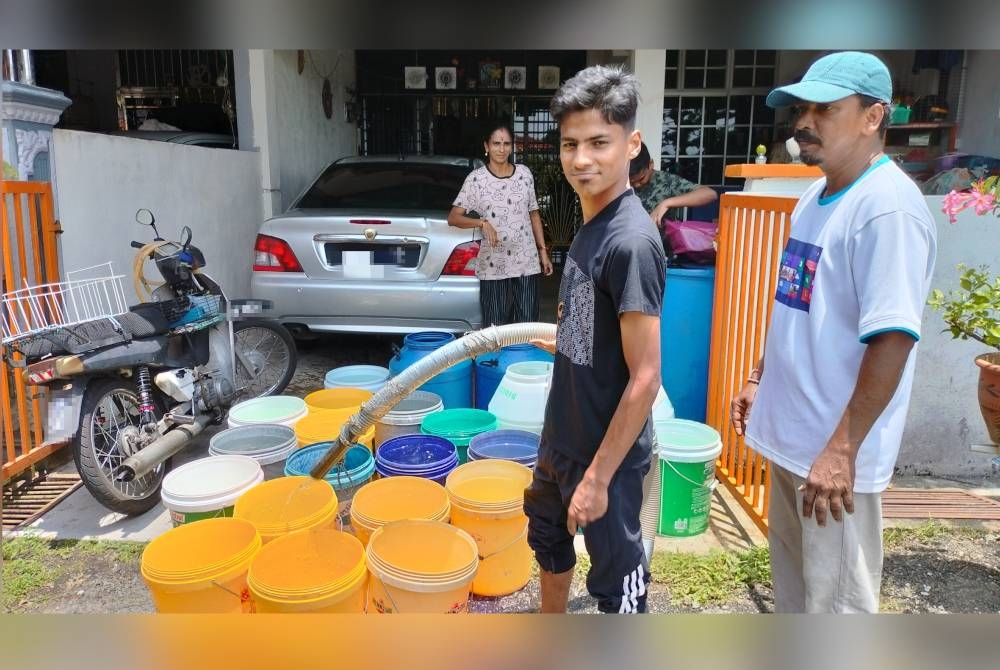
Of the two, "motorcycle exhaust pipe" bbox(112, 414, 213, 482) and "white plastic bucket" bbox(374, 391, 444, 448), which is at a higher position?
"white plastic bucket" bbox(374, 391, 444, 448)

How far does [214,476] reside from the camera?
115 inches

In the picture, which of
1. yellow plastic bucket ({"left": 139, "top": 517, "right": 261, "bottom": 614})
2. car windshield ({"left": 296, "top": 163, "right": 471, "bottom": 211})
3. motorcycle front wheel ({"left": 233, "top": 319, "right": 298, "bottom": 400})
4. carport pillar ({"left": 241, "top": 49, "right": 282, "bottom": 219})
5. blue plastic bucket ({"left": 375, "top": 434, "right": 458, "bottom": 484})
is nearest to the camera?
yellow plastic bucket ({"left": 139, "top": 517, "right": 261, "bottom": 614})

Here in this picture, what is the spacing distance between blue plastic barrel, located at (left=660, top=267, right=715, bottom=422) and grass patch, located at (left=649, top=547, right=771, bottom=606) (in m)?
1.16

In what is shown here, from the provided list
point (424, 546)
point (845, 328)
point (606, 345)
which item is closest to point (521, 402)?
point (424, 546)

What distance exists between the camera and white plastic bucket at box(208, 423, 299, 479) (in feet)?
10.2

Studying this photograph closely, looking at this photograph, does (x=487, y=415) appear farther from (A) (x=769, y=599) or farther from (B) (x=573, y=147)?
(B) (x=573, y=147)

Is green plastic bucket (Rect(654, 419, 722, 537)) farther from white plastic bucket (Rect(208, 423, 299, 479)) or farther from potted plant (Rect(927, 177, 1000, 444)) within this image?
white plastic bucket (Rect(208, 423, 299, 479))

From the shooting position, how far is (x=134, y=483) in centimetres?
348

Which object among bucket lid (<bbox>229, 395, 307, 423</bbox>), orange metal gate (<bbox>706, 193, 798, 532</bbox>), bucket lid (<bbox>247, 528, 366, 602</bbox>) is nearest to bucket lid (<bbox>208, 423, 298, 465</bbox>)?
bucket lid (<bbox>229, 395, 307, 423</bbox>)

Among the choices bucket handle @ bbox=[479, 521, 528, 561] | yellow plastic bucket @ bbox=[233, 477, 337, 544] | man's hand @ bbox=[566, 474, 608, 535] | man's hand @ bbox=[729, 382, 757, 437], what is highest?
man's hand @ bbox=[729, 382, 757, 437]

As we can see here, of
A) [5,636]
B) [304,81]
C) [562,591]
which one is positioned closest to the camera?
[5,636]

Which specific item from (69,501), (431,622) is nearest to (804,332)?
(431,622)

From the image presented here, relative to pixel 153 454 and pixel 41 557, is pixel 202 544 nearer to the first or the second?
pixel 153 454

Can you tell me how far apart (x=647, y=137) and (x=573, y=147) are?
4282mm
